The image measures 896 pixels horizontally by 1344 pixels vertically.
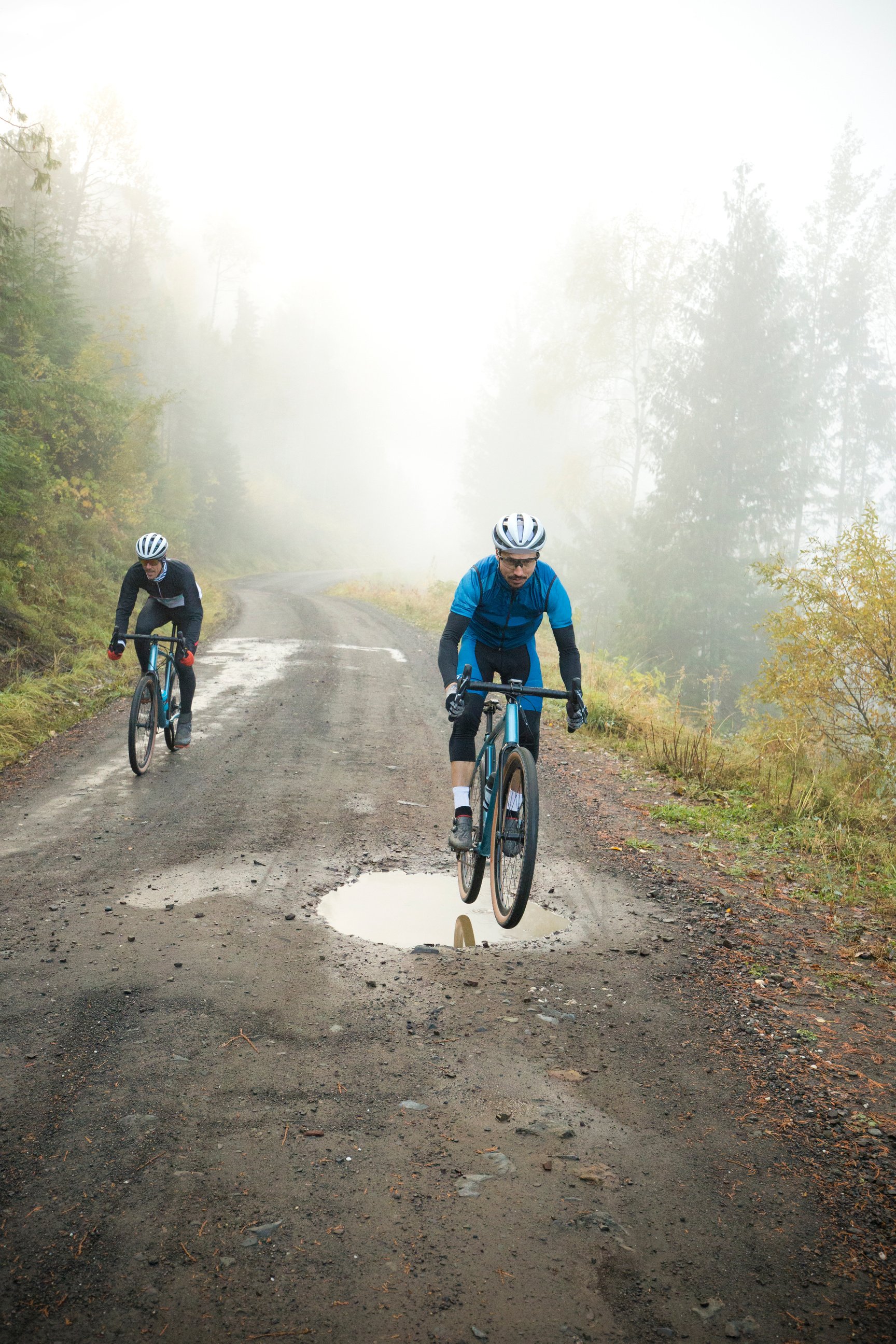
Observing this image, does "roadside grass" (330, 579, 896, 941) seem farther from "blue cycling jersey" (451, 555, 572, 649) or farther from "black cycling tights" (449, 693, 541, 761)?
"blue cycling jersey" (451, 555, 572, 649)

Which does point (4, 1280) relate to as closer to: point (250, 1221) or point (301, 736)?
point (250, 1221)

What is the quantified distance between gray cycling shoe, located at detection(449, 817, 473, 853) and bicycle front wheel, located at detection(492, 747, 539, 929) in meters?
0.17

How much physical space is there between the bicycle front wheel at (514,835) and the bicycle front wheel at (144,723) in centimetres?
447

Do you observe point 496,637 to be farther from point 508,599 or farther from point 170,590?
point 170,590

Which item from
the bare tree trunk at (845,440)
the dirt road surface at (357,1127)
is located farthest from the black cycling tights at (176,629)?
the bare tree trunk at (845,440)

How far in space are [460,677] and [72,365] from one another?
17.0 metres

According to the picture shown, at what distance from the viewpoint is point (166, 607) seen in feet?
29.7

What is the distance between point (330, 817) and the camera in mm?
7059

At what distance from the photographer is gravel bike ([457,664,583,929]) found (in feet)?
15.6

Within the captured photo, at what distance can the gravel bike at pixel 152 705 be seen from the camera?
809 cm

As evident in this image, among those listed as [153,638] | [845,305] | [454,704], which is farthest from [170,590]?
[845,305]

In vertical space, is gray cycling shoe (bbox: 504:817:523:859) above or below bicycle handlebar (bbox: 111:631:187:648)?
below

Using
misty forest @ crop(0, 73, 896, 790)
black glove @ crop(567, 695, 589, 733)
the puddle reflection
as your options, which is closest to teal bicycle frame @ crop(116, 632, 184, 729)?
misty forest @ crop(0, 73, 896, 790)

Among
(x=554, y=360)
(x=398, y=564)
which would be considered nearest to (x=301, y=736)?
(x=554, y=360)
